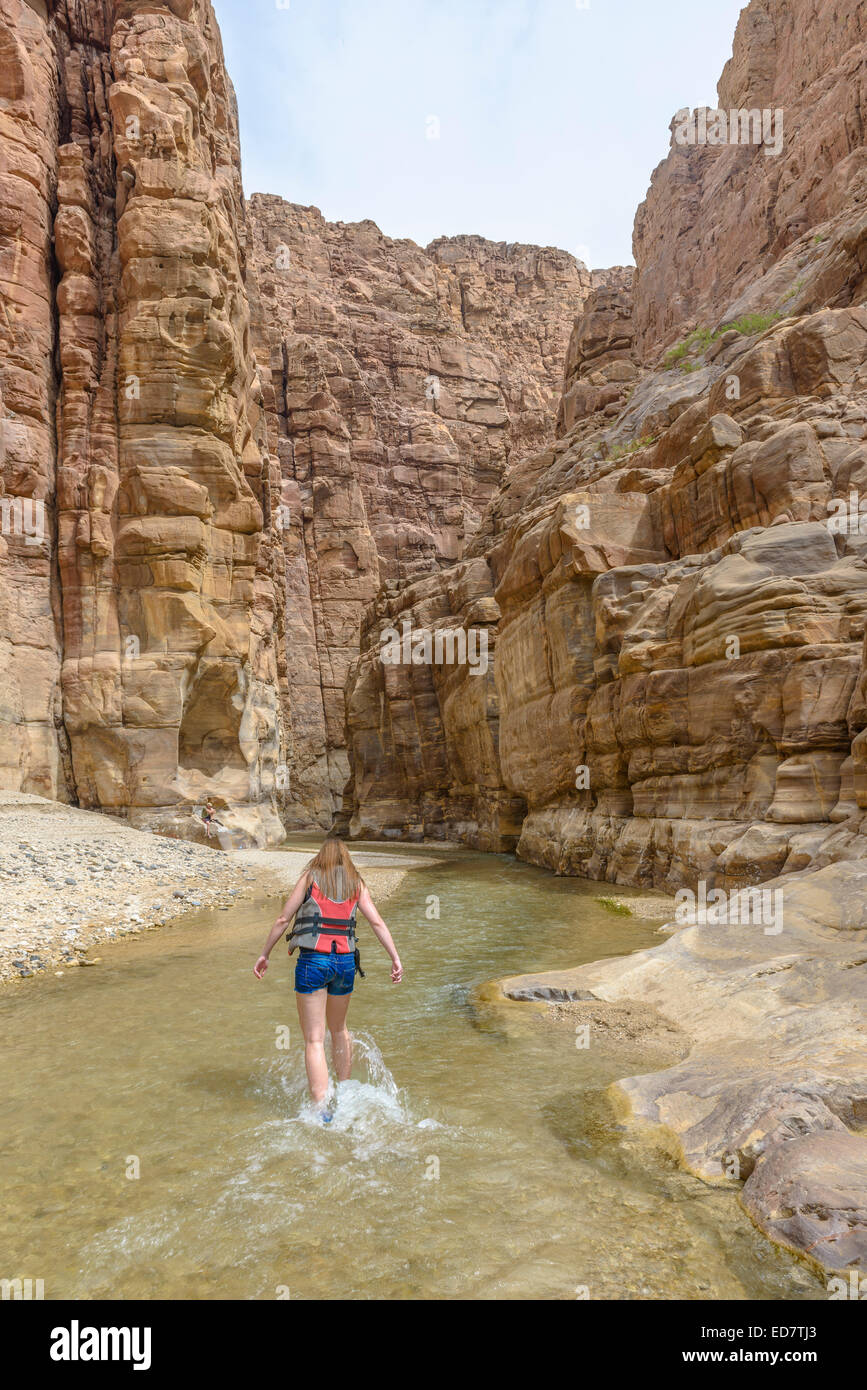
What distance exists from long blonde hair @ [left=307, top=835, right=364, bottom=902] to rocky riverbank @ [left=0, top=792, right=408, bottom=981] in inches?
259

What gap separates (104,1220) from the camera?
4.23 m

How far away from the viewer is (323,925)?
5.68 metres

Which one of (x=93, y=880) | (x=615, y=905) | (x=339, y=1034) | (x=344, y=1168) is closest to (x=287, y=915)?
(x=339, y=1034)

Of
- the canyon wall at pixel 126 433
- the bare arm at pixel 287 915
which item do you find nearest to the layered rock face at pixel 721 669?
the bare arm at pixel 287 915

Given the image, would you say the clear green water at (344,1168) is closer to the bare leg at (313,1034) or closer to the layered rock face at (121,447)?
the bare leg at (313,1034)

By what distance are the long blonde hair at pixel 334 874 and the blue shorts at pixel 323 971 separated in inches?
16.2

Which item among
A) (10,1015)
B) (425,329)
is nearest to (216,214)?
(10,1015)

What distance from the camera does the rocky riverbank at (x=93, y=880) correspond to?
38.4 feet

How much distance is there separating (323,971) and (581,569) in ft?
64.0

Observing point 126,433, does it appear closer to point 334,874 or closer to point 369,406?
point 334,874

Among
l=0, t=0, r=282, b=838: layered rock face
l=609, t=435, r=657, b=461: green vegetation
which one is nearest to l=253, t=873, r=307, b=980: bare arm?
l=0, t=0, r=282, b=838: layered rock face

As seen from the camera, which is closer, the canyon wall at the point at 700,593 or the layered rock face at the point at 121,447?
the canyon wall at the point at 700,593

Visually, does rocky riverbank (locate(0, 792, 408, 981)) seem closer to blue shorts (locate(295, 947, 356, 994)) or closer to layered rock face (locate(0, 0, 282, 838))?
layered rock face (locate(0, 0, 282, 838))
